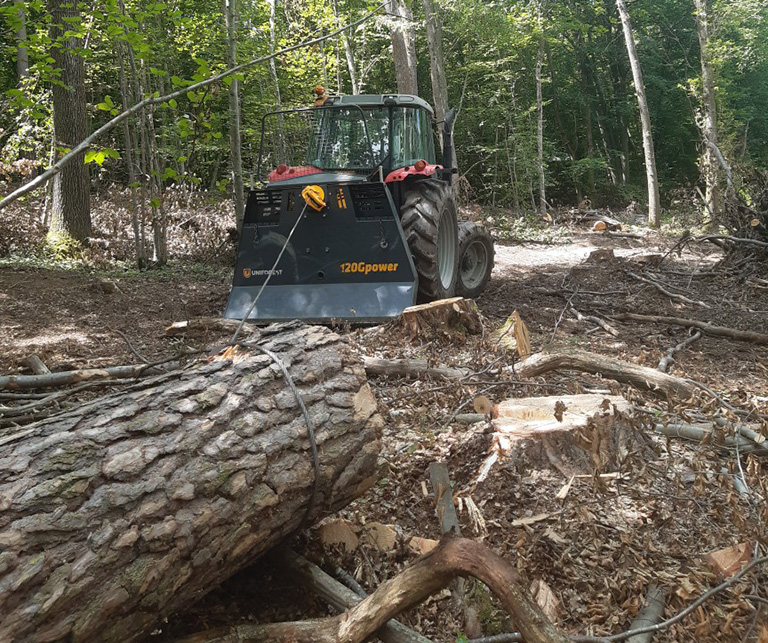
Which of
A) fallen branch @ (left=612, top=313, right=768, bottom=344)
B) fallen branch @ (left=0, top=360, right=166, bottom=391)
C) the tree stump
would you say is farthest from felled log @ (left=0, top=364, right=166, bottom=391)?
fallen branch @ (left=612, top=313, right=768, bottom=344)

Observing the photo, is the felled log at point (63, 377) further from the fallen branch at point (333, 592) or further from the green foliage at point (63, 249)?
the green foliage at point (63, 249)

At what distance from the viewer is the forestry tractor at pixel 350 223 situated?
6.19 meters

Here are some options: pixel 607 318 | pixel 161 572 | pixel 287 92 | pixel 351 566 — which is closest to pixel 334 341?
pixel 351 566

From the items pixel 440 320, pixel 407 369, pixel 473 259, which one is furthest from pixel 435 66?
pixel 407 369

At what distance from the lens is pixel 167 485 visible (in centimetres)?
208

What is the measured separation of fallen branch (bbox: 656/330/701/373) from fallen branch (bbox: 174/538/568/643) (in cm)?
327

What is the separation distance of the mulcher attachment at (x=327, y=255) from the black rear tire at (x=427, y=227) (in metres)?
0.34

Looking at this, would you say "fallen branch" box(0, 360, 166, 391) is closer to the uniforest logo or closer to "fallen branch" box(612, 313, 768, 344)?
the uniforest logo

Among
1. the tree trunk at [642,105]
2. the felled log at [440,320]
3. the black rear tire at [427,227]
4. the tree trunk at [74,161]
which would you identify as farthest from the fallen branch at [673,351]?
the tree trunk at [642,105]

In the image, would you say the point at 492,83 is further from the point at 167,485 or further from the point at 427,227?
the point at 167,485

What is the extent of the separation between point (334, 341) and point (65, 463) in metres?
1.25

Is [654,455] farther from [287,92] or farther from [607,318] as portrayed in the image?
[287,92]

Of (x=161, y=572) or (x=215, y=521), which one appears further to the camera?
(x=215, y=521)

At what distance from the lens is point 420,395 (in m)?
4.22
